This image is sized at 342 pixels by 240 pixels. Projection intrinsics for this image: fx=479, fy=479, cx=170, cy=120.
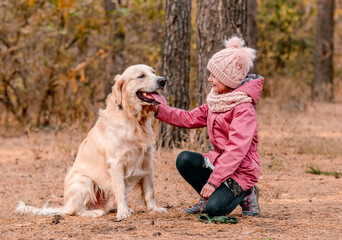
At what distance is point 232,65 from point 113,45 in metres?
7.01

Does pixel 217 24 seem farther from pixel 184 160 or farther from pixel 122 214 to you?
pixel 122 214

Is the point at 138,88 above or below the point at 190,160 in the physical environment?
above

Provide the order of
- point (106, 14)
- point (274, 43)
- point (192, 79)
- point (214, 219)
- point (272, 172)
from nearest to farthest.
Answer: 1. point (214, 219)
2. point (272, 172)
3. point (106, 14)
4. point (192, 79)
5. point (274, 43)

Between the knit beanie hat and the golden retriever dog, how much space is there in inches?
20.3

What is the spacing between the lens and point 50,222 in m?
4.27

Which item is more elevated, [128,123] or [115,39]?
[115,39]

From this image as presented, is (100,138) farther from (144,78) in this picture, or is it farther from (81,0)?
(81,0)

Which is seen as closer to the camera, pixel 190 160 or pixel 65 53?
pixel 190 160

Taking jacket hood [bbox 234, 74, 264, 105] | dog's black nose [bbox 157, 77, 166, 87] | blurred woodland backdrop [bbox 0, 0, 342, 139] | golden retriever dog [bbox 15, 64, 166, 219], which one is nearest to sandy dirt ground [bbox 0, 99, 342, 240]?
golden retriever dog [bbox 15, 64, 166, 219]

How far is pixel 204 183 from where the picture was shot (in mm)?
4523

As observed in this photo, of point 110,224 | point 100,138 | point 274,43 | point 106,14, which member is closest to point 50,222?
point 110,224

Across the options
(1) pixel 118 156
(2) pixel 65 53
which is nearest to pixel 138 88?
(1) pixel 118 156

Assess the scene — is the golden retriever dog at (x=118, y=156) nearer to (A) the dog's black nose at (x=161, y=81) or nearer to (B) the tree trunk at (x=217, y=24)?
(A) the dog's black nose at (x=161, y=81)

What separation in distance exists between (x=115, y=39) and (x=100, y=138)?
6739 mm
